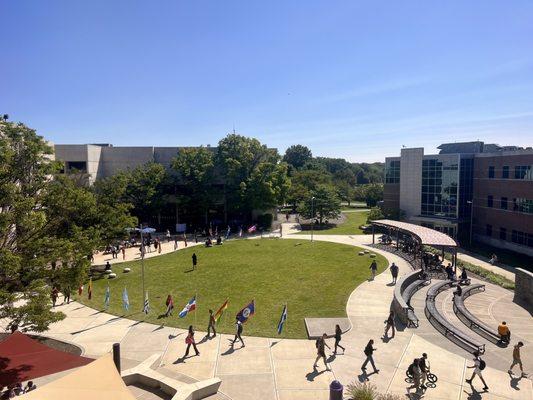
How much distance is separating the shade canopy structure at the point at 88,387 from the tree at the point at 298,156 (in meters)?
129

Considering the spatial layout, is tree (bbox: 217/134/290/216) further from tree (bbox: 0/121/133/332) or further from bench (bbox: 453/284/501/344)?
tree (bbox: 0/121/133/332)

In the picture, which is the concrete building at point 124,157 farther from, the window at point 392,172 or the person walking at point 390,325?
the person walking at point 390,325

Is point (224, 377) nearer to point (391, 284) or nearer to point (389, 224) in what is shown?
point (391, 284)

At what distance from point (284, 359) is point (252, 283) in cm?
1319

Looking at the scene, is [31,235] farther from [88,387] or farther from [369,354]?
[369,354]

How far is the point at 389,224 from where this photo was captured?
44.5 metres

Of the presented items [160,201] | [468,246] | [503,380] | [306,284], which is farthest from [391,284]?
[160,201]

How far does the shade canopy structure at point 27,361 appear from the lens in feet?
41.7

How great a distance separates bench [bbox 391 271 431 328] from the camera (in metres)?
22.1

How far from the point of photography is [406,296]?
2708 centimetres

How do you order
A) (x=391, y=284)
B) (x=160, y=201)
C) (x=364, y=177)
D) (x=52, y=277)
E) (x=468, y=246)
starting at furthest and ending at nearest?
(x=364, y=177)
(x=160, y=201)
(x=468, y=246)
(x=391, y=284)
(x=52, y=277)

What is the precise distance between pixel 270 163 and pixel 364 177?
4251 inches

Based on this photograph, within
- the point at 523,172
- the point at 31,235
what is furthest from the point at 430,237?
the point at 31,235

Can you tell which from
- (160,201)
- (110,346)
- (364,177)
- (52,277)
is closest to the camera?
(52,277)
